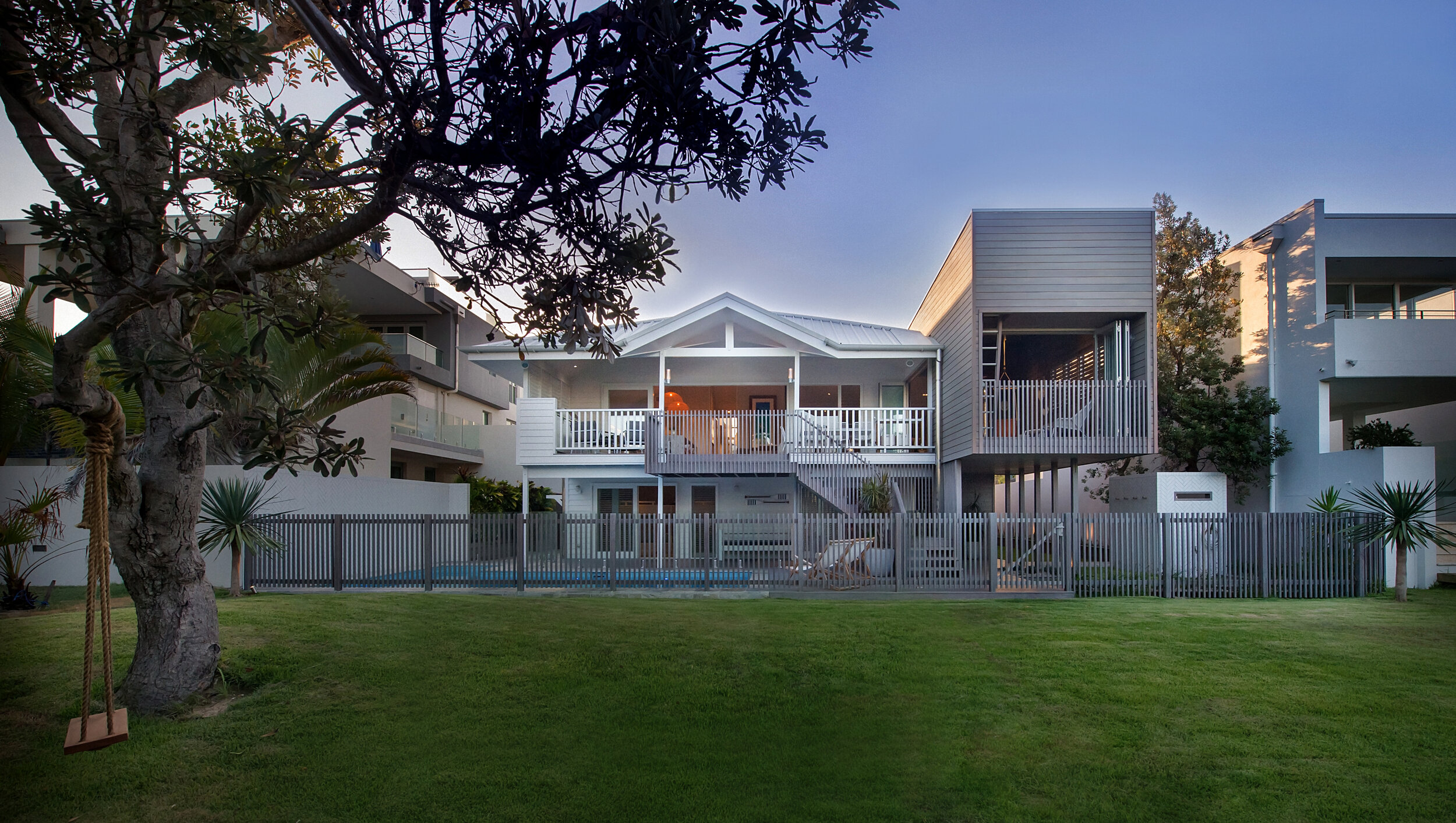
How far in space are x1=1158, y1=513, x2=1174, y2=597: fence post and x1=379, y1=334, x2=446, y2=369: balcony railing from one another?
21.0 meters

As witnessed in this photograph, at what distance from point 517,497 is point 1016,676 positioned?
19934 millimetres

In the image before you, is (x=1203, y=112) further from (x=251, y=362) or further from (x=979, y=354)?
(x=251, y=362)

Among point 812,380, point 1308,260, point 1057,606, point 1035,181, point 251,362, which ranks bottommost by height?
point 1057,606

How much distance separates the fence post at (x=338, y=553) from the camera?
14297 mm

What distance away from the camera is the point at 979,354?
56.5 feet

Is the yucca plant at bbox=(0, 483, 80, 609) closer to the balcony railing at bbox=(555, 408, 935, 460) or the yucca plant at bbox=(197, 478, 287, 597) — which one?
the yucca plant at bbox=(197, 478, 287, 597)

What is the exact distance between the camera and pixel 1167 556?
14203 millimetres

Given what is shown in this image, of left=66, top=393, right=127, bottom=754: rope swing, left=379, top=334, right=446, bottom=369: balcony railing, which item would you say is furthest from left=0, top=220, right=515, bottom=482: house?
left=66, top=393, right=127, bottom=754: rope swing

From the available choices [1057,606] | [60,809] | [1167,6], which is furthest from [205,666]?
[1167,6]

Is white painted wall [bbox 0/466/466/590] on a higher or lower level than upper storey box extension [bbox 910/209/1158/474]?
lower

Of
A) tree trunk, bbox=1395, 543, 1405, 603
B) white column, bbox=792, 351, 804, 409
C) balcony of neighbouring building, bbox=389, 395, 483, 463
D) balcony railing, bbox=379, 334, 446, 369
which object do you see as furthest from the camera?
balcony railing, bbox=379, 334, 446, 369

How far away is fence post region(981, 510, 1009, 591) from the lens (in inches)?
567

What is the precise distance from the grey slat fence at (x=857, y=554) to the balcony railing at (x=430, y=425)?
777 cm

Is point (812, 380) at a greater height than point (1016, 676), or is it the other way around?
point (812, 380)
